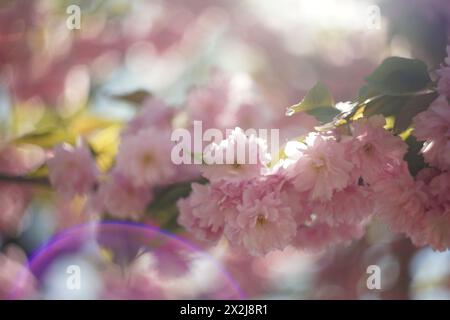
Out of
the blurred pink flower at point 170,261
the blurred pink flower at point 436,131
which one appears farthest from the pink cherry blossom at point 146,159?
the blurred pink flower at point 436,131

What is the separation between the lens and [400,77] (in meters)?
0.89

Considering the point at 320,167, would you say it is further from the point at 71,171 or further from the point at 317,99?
the point at 71,171

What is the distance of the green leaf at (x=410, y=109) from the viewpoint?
90 centimetres

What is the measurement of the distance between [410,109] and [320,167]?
0.58 ft

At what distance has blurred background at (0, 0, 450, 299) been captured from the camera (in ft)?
5.15

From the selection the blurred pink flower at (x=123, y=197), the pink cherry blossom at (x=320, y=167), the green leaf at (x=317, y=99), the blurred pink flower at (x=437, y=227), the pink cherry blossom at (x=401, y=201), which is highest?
the green leaf at (x=317, y=99)

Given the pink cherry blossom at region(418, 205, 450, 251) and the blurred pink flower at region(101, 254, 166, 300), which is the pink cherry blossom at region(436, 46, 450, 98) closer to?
the pink cherry blossom at region(418, 205, 450, 251)

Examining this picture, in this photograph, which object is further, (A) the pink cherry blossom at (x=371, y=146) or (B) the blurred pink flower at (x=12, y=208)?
(B) the blurred pink flower at (x=12, y=208)

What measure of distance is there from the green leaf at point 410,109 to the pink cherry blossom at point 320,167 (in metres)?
0.11

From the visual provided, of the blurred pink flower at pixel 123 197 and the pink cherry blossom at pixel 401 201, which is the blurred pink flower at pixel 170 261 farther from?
the pink cherry blossom at pixel 401 201

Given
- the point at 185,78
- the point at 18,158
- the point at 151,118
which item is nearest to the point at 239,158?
the point at 151,118

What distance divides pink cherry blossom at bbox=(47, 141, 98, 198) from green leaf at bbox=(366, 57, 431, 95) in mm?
635

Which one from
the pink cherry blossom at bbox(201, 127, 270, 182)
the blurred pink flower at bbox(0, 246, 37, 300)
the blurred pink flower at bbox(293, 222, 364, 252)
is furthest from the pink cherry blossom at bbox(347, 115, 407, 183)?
the blurred pink flower at bbox(0, 246, 37, 300)
